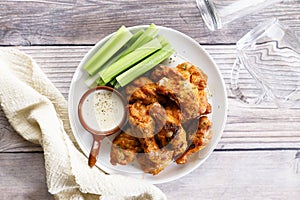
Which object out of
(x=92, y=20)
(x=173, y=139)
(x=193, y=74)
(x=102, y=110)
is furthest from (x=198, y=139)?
(x=92, y=20)

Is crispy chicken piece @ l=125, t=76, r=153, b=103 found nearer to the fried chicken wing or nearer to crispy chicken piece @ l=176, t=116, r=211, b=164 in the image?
the fried chicken wing

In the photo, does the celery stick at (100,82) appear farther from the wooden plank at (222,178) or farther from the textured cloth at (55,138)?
the wooden plank at (222,178)

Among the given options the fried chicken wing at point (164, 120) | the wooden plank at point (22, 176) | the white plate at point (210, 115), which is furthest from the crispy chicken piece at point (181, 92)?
the wooden plank at point (22, 176)

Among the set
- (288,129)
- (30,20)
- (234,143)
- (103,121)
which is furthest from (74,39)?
(288,129)

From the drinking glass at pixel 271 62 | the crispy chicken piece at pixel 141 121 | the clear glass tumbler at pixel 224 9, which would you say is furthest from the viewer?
the drinking glass at pixel 271 62

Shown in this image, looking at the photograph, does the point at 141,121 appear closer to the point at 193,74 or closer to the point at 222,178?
the point at 193,74

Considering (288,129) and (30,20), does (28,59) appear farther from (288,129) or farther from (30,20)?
(288,129)
